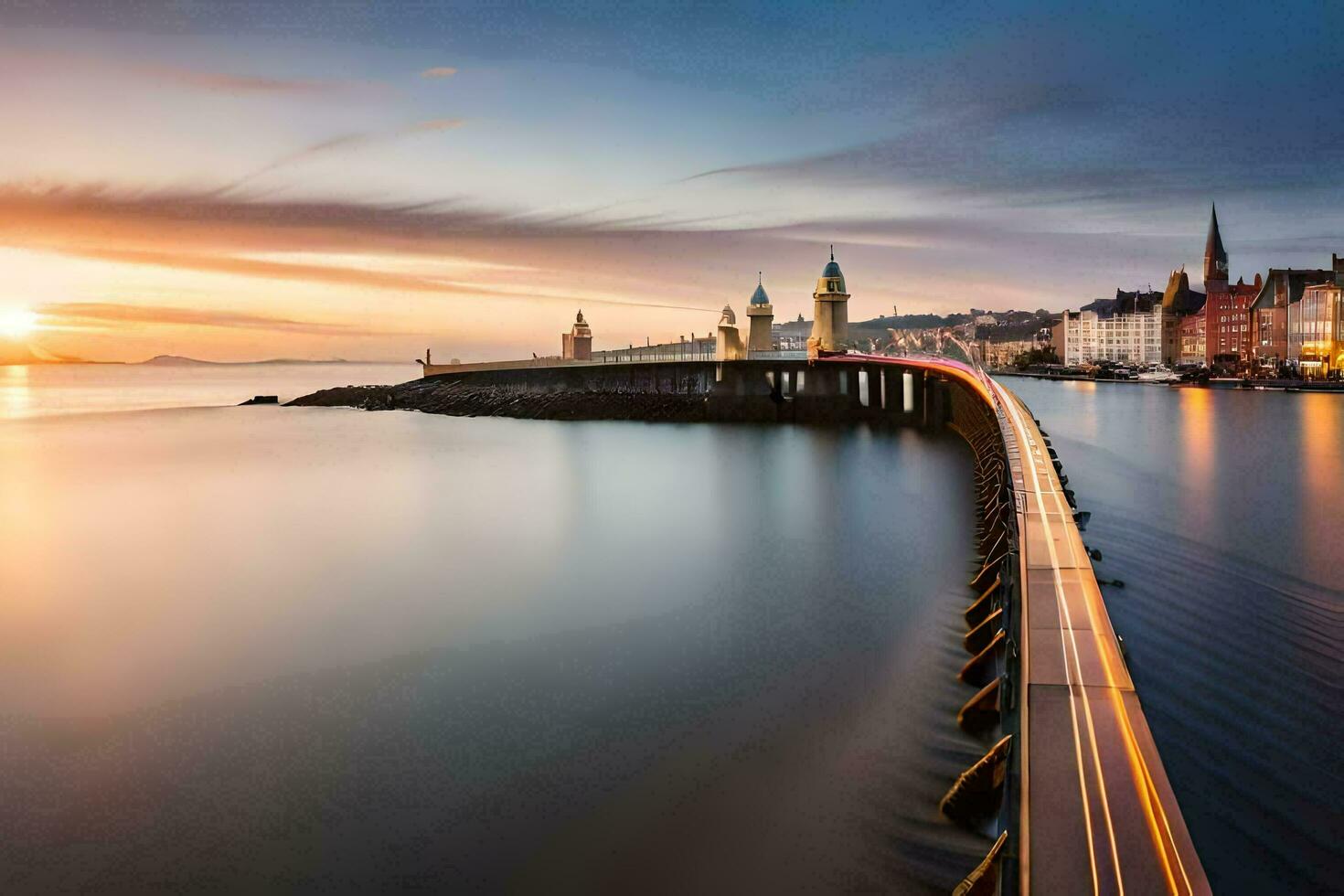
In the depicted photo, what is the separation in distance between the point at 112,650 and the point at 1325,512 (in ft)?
91.1

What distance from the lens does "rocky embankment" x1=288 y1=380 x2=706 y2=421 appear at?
214 ft

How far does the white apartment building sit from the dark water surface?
396ft

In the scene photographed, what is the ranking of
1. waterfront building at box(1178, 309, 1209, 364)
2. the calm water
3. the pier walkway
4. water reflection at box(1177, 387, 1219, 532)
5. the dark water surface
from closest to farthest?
1. the pier walkway
2. the dark water surface
3. the calm water
4. water reflection at box(1177, 387, 1219, 532)
5. waterfront building at box(1178, 309, 1209, 364)

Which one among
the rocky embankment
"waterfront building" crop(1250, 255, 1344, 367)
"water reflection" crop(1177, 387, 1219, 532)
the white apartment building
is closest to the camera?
"water reflection" crop(1177, 387, 1219, 532)

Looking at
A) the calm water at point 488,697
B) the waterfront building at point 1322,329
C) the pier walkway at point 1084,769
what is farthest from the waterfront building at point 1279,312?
the pier walkway at point 1084,769

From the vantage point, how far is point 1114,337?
149 m

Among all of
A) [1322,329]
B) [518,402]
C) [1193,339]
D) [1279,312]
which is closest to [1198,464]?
[518,402]

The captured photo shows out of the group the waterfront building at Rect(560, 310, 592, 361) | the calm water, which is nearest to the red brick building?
the waterfront building at Rect(560, 310, 592, 361)

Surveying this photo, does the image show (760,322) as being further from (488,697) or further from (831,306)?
(488,697)

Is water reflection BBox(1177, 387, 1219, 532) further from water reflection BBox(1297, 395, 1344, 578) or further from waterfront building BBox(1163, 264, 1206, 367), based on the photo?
waterfront building BBox(1163, 264, 1206, 367)

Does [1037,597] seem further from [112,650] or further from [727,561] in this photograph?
[112,650]

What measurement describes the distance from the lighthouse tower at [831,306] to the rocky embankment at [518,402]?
42.3 ft

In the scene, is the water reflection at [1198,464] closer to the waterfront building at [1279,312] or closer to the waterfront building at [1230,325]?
the waterfront building at [1279,312]

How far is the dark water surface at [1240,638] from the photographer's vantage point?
7.23m
